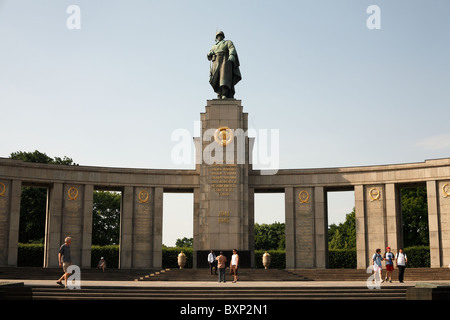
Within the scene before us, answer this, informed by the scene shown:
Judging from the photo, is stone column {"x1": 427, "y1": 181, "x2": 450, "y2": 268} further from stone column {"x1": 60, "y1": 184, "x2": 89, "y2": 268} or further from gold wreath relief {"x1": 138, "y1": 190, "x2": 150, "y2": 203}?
stone column {"x1": 60, "y1": 184, "x2": 89, "y2": 268}

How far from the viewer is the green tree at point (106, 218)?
2477 inches

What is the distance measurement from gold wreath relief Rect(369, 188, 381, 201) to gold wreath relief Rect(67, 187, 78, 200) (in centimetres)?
1862

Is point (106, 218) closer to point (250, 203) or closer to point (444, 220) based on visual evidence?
point (250, 203)

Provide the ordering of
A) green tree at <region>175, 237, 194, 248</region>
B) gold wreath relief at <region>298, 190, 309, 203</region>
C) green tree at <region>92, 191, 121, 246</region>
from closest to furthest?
gold wreath relief at <region>298, 190, 309, 203</region> < green tree at <region>92, 191, 121, 246</region> < green tree at <region>175, 237, 194, 248</region>

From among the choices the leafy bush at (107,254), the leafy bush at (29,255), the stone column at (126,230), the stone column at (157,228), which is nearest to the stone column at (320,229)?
the stone column at (157,228)

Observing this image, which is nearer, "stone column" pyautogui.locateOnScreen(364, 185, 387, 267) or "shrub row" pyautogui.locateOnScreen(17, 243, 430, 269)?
"stone column" pyautogui.locateOnScreen(364, 185, 387, 267)

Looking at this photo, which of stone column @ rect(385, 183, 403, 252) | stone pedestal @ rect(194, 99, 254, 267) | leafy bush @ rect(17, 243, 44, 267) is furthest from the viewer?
leafy bush @ rect(17, 243, 44, 267)

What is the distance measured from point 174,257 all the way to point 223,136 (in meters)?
17.6

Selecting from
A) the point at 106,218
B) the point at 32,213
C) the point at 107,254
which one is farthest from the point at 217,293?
the point at 106,218

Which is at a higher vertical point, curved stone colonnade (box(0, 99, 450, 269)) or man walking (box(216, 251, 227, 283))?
curved stone colonnade (box(0, 99, 450, 269))

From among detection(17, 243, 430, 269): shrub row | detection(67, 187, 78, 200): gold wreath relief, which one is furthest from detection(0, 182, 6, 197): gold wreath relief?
detection(17, 243, 430, 269): shrub row

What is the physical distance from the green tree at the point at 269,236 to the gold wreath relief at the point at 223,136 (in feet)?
202

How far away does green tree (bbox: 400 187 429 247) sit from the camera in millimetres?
52438

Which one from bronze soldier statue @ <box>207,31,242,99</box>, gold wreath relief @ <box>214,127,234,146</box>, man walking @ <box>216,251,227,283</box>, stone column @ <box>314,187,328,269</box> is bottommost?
man walking @ <box>216,251,227,283</box>
